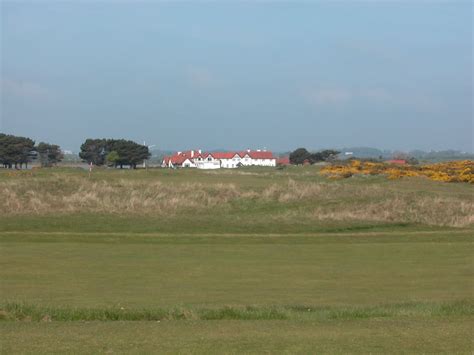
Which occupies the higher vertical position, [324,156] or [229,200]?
[324,156]

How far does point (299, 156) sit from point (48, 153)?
44083mm

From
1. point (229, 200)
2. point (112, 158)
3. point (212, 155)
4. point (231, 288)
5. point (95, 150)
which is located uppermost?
point (212, 155)

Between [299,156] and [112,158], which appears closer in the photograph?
[112,158]

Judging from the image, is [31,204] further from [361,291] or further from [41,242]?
[361,291]

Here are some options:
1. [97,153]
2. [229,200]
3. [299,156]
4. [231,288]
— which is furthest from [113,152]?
[231,288]

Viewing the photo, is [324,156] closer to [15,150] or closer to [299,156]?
[299,156]

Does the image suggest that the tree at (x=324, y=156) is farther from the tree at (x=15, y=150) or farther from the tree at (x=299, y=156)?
the tree at (x=15, y=150)

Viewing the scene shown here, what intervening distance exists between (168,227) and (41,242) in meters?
9.06

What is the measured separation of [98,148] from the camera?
307 feet

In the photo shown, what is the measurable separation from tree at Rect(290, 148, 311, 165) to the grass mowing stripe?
110 metres

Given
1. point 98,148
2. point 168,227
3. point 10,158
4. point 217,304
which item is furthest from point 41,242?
point 98,148

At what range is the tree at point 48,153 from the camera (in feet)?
308

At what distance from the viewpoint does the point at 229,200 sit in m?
40.3

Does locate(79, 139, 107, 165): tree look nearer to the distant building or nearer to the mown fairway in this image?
the distant building
